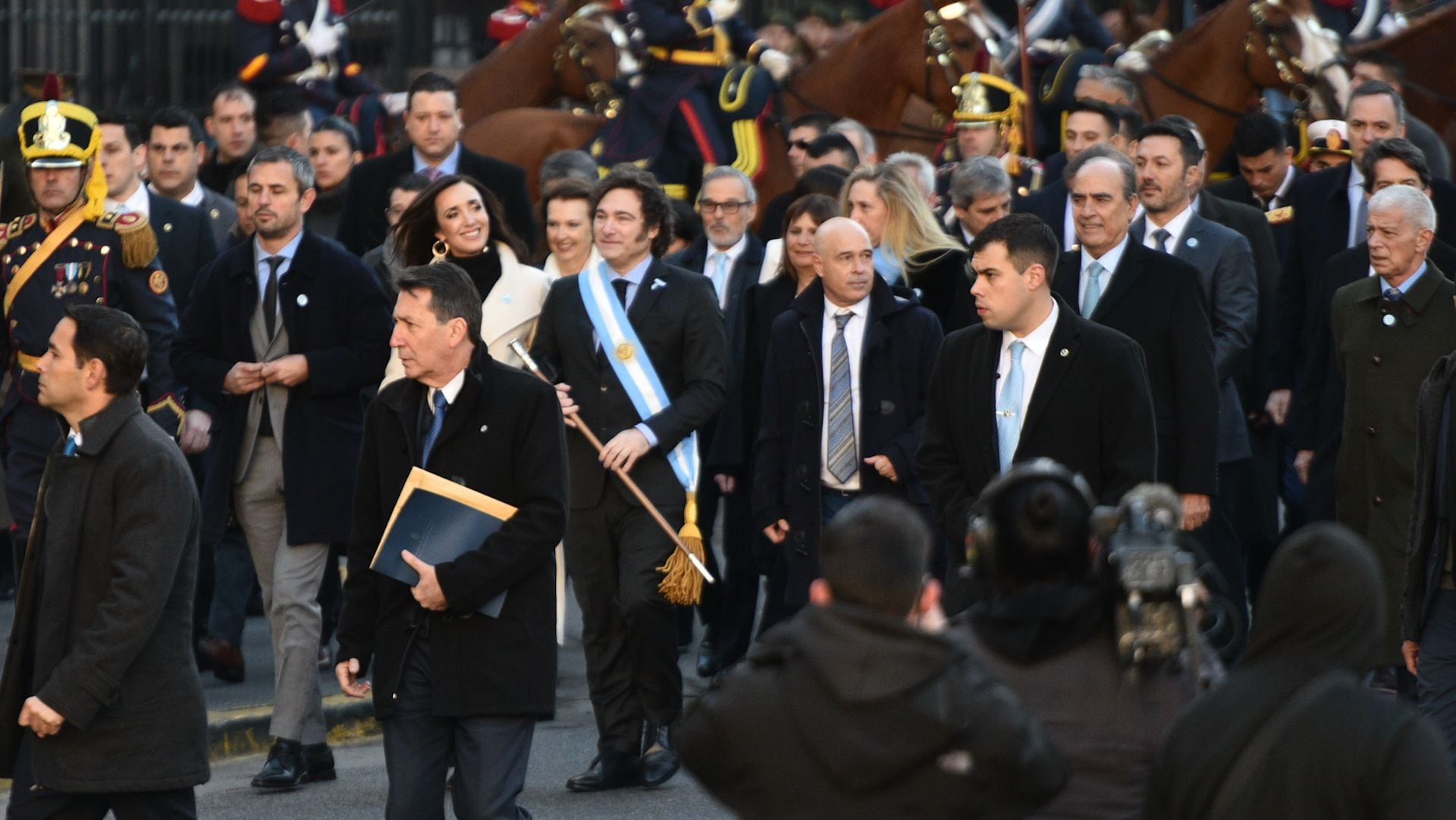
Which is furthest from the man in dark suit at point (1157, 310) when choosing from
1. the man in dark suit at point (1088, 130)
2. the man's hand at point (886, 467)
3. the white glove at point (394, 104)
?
the white glove at point (394, 104)

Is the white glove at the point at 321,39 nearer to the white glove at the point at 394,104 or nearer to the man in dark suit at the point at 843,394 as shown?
the white glove at the point at 394,104

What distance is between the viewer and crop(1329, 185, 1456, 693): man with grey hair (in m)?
8.15

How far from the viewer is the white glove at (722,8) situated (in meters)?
16.0

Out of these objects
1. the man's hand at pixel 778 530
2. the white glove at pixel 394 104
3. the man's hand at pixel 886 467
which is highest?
the white glove at pixel 394 104

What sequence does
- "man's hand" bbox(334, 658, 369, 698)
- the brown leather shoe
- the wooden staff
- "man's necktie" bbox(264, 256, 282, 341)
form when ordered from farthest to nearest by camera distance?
1. the brown leather shoe
2. "man's necktie" bbox(264, 256, 282, 341)
3. the wooden staff
4. "man's hand" bbox(334, 658, 369, 698)

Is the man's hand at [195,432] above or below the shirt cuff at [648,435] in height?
below

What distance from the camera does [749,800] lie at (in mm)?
3908

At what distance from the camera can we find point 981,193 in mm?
9656

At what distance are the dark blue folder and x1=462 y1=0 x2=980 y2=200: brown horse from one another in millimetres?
9155

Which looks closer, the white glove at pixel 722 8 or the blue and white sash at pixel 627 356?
the blue and white sash at pixel 627 356

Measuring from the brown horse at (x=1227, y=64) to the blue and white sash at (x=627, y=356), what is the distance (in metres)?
7.68

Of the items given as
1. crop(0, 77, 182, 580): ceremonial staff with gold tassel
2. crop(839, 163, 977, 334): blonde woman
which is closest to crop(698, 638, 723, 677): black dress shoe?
crop(839, 163, 977, 334): blonde woman

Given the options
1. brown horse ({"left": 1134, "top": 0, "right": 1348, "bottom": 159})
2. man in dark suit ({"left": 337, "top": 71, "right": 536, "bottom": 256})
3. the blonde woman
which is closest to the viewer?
the blonde woman

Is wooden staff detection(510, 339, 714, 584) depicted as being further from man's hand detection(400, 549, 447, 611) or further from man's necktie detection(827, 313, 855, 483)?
man's hand detection(400, 549, 447, 611)
